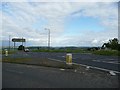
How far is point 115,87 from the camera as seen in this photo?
33.7ft

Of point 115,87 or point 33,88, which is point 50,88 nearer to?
point 33,88

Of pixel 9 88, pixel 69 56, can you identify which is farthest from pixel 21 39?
pixel 9 88

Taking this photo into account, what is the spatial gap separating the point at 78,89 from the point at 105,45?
81.8m

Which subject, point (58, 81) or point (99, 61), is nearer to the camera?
point (58, 81)

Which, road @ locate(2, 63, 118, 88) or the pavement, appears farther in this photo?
the pavement

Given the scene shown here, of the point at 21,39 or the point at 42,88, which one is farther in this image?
the point at 21,39

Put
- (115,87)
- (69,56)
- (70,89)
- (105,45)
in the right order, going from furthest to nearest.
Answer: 1. (105,45)
2. (69,56)
3. (115,87)
4. (70,89)

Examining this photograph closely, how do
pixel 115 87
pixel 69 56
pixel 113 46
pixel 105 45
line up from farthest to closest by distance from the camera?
pixel 105 45
pixel 113 46
pixel 69 56
pixel 115 87

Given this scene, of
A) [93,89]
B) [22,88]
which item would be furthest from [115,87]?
[22,88]

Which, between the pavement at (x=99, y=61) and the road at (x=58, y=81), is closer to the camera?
the road at (x=58, y=81)

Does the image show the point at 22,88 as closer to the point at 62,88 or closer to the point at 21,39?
the point at 62,88

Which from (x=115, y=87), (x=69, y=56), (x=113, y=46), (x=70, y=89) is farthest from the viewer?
(x=113, y=46)

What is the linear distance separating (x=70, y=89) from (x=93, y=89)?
85cm

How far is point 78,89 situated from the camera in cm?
952
